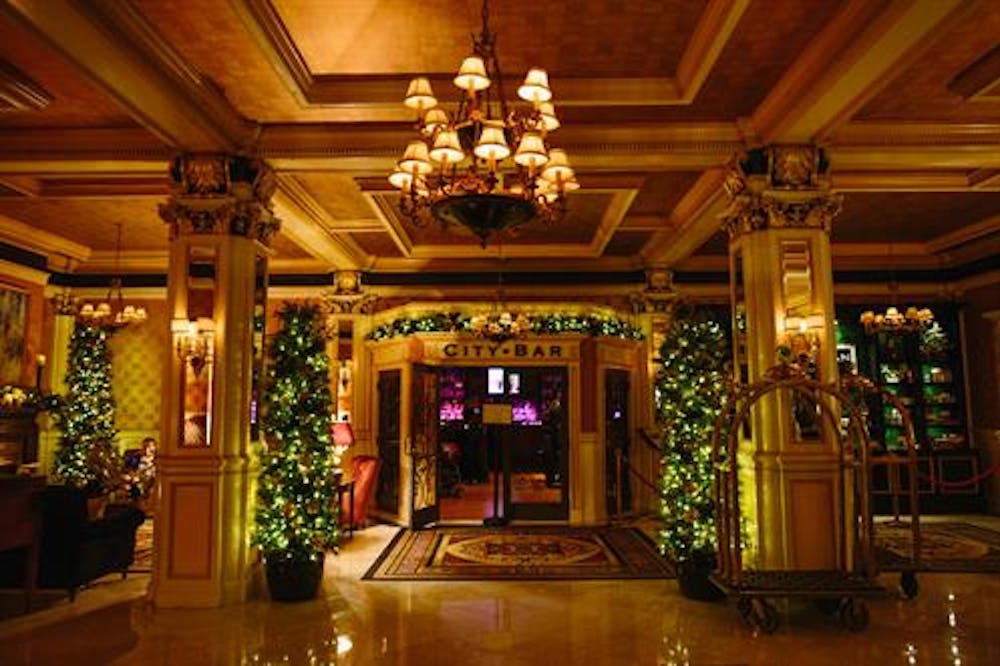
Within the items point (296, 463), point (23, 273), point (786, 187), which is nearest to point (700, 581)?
point (786, 187)

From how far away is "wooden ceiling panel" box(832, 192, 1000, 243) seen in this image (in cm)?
829

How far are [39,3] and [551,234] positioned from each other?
23.5 ft

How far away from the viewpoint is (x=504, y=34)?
4.61 meters

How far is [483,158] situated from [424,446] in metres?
6.49

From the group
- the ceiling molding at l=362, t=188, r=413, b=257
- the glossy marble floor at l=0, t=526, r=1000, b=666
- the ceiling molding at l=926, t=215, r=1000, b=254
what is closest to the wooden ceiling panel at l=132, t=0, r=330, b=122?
the ceiling molding at l=362, t=188, r=413, b=257

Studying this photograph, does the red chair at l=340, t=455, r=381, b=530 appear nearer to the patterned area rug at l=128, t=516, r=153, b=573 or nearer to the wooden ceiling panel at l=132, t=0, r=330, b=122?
the patterned area rug at l=128, t=516, r=153, b=573

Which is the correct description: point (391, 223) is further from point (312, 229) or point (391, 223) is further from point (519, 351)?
point (519, 351)

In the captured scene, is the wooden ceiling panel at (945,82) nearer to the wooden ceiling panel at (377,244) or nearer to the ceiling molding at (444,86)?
the ceiling molding at (444,86)

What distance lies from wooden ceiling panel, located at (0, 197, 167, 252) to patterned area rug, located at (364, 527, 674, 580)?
492 cm

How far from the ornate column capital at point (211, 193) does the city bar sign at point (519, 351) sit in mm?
4269

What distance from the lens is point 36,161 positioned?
604 cm

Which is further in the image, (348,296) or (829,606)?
(348,296)

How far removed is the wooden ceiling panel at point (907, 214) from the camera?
8.29 metres

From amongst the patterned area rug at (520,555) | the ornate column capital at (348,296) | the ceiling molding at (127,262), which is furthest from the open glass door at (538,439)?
the ceiling molding at (127,262)
